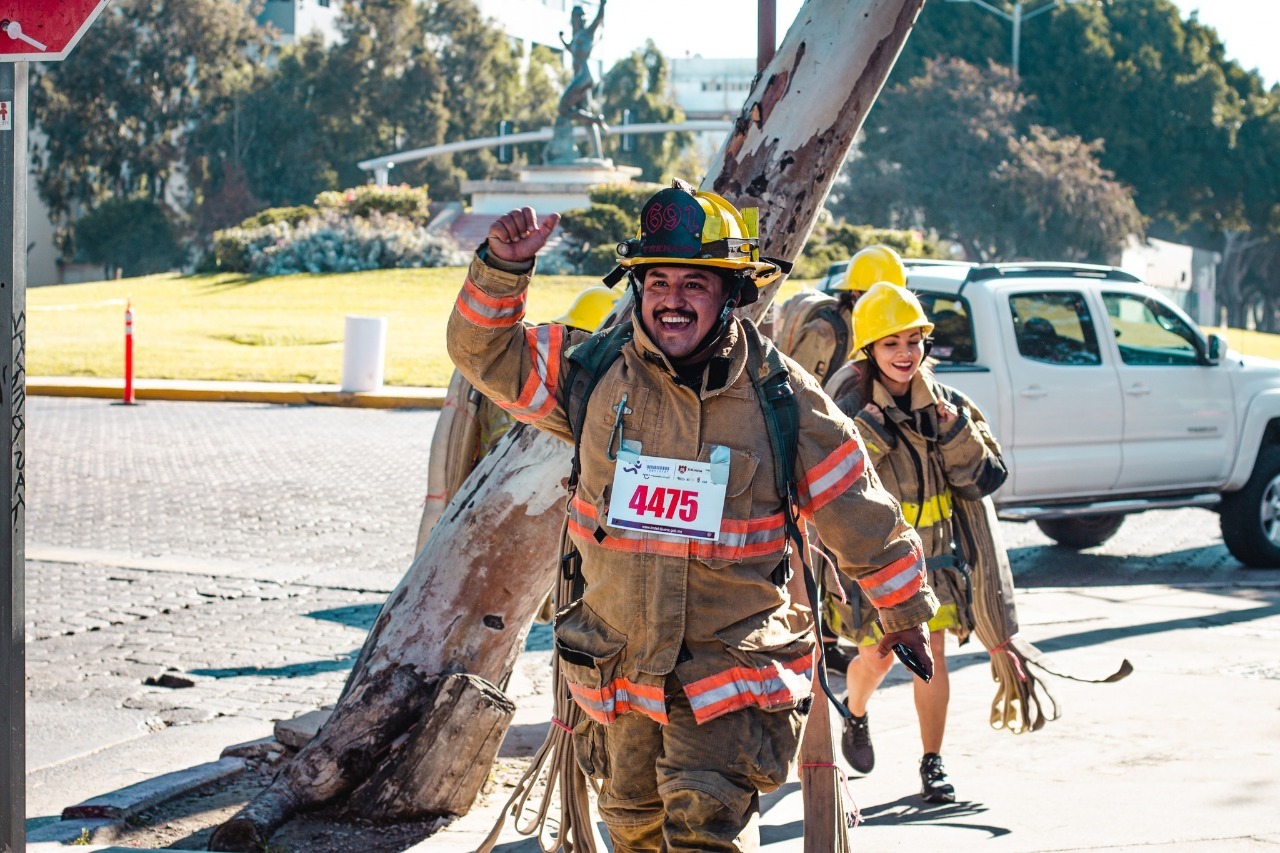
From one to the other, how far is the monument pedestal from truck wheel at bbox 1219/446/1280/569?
30.2 meters

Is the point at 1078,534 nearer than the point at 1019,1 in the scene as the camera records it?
Yes

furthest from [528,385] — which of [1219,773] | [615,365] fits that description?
[1219,773]

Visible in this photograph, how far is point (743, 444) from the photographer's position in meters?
3.38

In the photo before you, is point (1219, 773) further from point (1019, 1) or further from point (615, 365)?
point (1019, 1)

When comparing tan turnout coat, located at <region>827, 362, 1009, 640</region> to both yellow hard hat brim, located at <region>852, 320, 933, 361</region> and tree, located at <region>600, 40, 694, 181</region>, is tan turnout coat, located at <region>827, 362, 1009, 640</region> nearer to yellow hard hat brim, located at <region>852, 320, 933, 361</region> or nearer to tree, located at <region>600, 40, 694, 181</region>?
Result: yellow hard hat brim, located at <region>852, 320, 933, 361</region>

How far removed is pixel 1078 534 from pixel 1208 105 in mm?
47115

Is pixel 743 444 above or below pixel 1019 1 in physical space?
below

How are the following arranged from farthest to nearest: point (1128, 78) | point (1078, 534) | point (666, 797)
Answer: point (1128, 78), point (1078, 534), point (666, 797)

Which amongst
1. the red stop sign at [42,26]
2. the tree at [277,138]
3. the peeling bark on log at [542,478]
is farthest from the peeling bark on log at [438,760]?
the tree at [277,138]

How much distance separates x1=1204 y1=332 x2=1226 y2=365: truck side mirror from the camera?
33.1 ft

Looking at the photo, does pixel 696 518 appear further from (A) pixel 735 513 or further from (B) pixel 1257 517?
(B) pixel 1257 517

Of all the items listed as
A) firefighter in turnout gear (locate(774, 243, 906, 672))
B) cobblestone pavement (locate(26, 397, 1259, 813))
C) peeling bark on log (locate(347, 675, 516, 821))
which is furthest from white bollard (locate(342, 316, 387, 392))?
peeling bark on log (locate(347, 675, 516, 821))

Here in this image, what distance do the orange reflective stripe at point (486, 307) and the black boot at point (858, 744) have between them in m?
2.70

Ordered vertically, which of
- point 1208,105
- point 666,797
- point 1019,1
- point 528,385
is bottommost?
point 666,797
